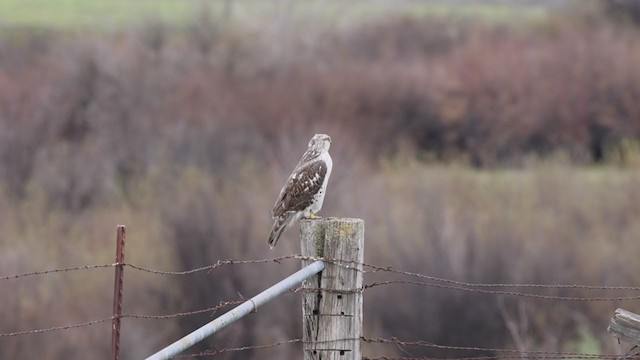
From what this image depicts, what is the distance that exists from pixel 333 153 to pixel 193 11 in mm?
13885

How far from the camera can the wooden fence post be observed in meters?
4.67

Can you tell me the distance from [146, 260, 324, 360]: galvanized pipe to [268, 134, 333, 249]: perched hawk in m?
2.07

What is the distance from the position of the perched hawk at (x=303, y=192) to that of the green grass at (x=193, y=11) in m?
26.3

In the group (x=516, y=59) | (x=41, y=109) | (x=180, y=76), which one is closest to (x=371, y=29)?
(x=516, y=59)

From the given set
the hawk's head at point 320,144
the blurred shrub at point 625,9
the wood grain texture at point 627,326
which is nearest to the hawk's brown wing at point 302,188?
the hawk's head at point 320,144

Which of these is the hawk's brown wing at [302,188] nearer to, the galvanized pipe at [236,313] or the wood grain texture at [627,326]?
the galvanized pipe at [236,313]

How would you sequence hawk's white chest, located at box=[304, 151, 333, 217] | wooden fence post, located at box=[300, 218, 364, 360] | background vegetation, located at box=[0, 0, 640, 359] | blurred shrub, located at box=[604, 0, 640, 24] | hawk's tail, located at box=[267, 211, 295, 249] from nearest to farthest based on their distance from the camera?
wooden fence post, located at box=[300, 218, 364, 360] < hawk's tail, located at box=[267, 211, 295, 249] < hawk's white chest, located at box=[304, 151, 333, 217] < background vegetation, located at box=[0, 0, 640, 359] < blurred shrub, located at box=[604, 0, 640, 24]

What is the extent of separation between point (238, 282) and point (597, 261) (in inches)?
191

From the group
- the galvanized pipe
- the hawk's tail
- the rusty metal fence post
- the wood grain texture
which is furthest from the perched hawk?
the wood grain texture

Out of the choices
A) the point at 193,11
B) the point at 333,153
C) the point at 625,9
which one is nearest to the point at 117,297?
the point at 333,153

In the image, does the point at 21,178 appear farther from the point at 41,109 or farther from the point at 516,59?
the point at 516,59

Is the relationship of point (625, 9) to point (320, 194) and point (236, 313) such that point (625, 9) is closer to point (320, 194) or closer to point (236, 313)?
point (320, 194)

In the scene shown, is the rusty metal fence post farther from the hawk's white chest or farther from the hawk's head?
the hawk's head

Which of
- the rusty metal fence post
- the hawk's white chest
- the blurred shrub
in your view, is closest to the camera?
the rusty metal fence post
